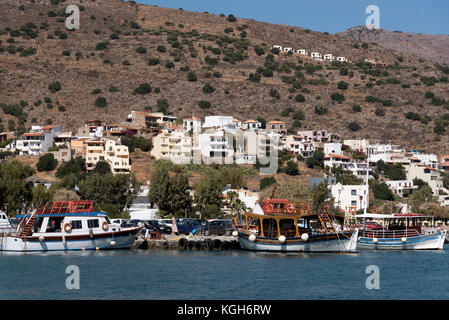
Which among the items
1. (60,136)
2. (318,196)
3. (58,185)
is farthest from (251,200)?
(60,136)

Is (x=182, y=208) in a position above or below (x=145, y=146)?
below

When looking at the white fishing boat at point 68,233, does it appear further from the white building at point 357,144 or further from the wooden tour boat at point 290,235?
the white building at point 357,144

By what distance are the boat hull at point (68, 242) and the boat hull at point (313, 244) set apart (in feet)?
33.7

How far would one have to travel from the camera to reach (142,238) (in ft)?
200

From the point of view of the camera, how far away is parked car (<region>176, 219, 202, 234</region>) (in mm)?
69938

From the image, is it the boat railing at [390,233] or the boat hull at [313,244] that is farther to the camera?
the boat railing at [390,233]

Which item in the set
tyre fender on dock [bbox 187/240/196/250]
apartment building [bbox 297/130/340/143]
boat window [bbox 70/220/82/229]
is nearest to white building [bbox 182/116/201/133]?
apartment building [bbox 297/130/340/143]

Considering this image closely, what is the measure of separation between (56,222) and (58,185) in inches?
2006

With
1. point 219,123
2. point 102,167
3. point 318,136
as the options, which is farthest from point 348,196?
point 318,136

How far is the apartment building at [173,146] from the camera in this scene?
13750 centimetres

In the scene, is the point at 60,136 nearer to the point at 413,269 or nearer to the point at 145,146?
the point at 145,146

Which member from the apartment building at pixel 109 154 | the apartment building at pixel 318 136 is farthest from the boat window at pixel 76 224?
the apartment building at pixel 318 136

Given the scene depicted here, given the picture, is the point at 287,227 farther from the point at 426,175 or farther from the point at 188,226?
the point at 426,175

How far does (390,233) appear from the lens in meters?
64.8
